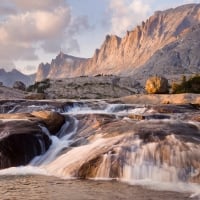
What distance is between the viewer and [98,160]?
84.9 feet

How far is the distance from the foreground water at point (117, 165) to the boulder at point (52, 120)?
0.84 metres

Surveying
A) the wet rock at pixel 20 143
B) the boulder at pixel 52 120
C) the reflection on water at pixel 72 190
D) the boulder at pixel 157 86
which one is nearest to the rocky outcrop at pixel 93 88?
the boulder at pixel 157 86

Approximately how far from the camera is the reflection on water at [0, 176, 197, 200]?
20766 mm

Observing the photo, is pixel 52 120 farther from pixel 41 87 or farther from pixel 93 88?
pixel 93 88

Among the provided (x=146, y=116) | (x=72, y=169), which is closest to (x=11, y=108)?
(x=146, y=116)

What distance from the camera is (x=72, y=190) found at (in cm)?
2222

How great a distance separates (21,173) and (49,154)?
3.30 m

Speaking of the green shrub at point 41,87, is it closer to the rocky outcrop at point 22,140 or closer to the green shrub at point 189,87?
the green shrub at point 189,87

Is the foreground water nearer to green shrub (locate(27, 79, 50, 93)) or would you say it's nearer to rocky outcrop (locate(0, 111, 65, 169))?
rocky outcrop (locate(0, 111, 65, 169))

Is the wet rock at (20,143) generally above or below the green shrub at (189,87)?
below

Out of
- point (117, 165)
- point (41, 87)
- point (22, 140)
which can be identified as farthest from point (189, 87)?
point (41, 87)

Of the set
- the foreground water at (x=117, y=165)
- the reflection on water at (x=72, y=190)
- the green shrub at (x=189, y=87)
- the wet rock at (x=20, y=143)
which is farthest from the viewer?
the green shrub at (x=189, y=87)

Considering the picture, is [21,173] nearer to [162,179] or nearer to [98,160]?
[98,160]

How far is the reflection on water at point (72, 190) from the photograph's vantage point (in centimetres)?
2077
